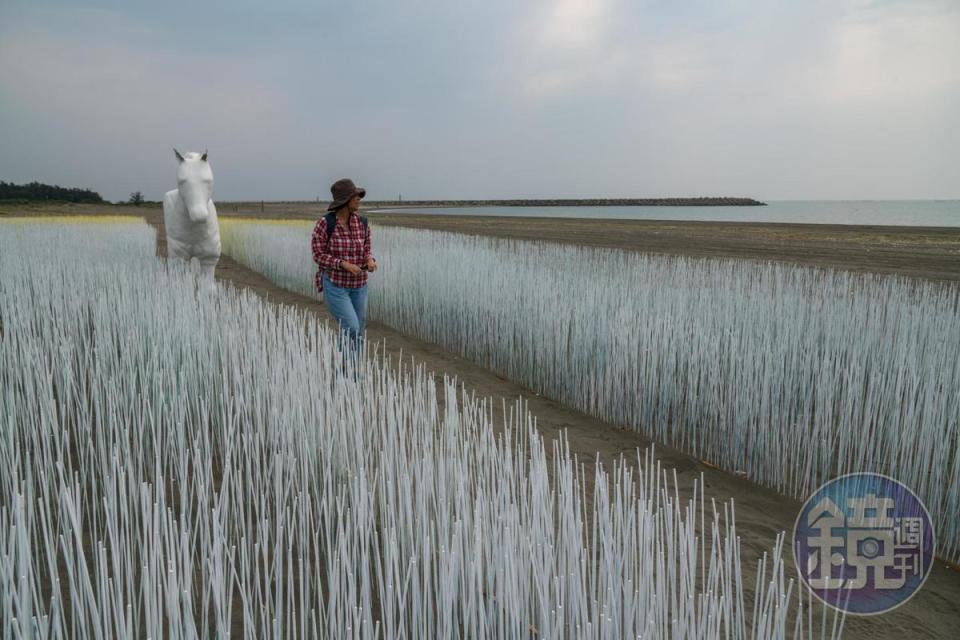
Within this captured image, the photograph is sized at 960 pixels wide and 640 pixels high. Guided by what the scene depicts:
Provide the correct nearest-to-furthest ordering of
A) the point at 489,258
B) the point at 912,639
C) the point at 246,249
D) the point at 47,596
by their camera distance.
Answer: the point at 47,596, the point at 912,639, the point at 489,258, the point at 246,249

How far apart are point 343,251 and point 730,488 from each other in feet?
8.67

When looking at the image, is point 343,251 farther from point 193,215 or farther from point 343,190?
point 193,215

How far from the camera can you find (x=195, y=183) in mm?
5059

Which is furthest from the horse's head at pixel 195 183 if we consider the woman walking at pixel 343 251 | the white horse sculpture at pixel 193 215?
the woman walking at pixel 343 251

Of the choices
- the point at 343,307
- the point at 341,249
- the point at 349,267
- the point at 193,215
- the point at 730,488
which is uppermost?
the point at 193,215

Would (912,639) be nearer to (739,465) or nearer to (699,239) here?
(739,465)

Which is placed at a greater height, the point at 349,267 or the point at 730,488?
the point at 349,267

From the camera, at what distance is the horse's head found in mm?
5012

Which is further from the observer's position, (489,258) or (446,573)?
(489,258)

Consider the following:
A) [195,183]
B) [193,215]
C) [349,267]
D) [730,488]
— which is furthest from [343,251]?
[730,488]

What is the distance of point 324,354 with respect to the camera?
272 cm

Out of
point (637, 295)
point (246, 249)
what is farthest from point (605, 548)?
point (246, 249)

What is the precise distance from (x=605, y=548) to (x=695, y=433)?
7.17 ft

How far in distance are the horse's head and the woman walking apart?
1.74 meters
